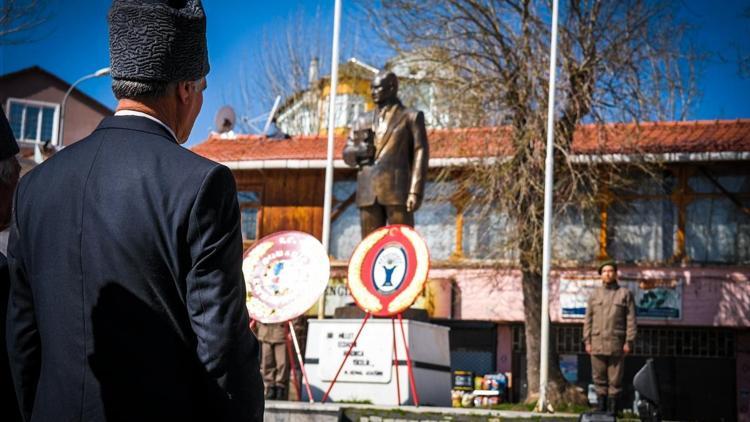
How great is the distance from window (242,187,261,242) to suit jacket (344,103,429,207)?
15.3 m

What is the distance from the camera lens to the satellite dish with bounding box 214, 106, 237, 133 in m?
31.0

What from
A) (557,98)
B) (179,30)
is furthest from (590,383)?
(179,30)

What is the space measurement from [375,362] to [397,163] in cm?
216

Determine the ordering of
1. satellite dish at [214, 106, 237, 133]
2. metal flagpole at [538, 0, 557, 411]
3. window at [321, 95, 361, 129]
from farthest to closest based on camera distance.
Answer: window at [321, 95, 361, 129] → satellite dish at [214, 106, 237, 133] → metal flagpole at [538, 0, 557, 411]

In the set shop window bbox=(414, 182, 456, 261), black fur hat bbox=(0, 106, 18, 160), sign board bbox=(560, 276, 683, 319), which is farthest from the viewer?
shop window bbox=(414, 182, 456, 261)

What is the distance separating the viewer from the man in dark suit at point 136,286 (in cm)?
241

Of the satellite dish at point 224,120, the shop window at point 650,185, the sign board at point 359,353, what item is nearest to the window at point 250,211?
the satellite dish at point 224,120

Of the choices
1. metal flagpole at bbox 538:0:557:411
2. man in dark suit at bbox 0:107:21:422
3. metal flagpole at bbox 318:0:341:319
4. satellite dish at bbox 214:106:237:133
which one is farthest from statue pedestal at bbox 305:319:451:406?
satellite dish at bbox 214:106:237:133

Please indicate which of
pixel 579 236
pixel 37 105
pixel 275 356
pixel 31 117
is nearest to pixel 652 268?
pixel 579 236

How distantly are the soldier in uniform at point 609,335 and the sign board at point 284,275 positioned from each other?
3.77 meters

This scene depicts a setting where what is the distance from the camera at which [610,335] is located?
41.5 feet

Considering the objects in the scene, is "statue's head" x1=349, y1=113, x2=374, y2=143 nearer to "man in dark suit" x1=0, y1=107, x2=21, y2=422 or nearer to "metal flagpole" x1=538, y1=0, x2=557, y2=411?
"metal flagpole" x1=538, y1=0, x2=557, y2=411

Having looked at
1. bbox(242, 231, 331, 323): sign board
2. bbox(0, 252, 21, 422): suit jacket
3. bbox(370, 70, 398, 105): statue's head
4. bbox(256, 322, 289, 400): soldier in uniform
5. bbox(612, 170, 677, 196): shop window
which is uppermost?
bbox(612, 170, 677, 196): shop window

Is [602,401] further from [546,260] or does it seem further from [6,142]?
[6,142]
